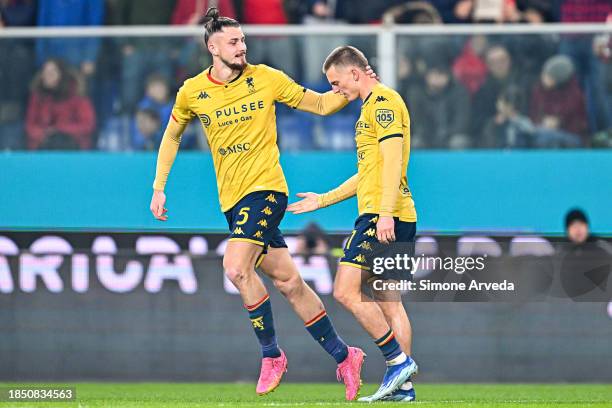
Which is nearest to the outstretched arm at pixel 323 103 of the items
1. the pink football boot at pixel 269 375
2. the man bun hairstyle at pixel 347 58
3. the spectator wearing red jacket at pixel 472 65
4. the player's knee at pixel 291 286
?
the man bun hairstyle at pixel 347 58

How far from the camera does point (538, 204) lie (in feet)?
45.0

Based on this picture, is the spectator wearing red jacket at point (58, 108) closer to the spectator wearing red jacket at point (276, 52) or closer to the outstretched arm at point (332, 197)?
the spectator wearing red jacket at point (276, 52)

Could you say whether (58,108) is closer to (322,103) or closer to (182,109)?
(182,109)

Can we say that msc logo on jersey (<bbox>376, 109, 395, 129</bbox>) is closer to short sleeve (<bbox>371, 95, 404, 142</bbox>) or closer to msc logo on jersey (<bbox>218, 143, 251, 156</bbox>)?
short sleeve (<bbox>371, 95, 404, 142</bbox>)

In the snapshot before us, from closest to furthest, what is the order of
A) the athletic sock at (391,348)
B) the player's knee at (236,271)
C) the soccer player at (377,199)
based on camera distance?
the soccer player at (377,199), the athletic sock at (391,348), the player's knee at (236,271)

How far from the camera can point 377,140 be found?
9695 mm

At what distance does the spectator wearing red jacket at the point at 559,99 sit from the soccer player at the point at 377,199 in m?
4.02

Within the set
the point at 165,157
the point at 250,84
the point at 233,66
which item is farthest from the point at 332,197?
the point at 165,157

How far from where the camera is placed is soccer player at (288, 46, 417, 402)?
9492 millimetres

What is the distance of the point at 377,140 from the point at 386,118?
20 centimetres

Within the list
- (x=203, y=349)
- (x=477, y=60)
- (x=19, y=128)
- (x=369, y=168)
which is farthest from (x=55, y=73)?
Answer: (x=369, y=168)

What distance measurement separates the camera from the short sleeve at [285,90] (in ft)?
33.6

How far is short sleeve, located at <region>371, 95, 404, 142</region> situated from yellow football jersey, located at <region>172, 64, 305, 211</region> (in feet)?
2.83

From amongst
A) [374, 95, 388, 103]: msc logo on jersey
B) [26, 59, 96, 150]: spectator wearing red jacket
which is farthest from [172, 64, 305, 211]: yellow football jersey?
[26, 59, 96, 150]: spectator wearing red jacket
